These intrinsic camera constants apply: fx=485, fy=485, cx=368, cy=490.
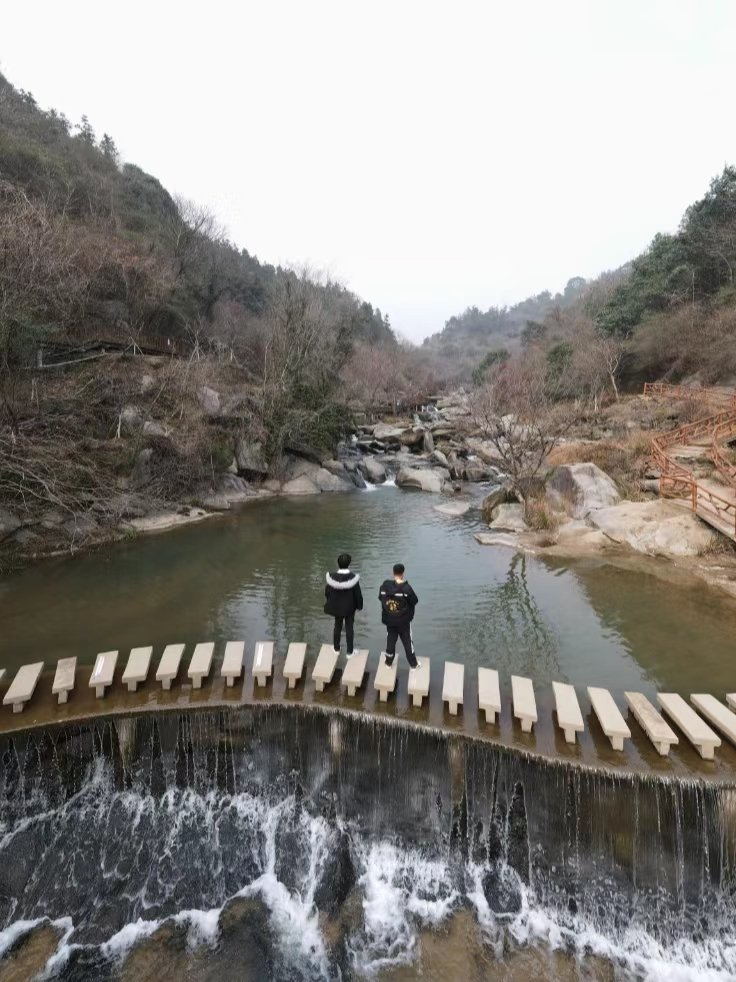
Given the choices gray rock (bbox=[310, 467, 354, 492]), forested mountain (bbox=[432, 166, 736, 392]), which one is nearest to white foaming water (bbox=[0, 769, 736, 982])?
gray rock (bbox=[310, 467, 354, 492])

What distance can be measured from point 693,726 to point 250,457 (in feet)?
65.3

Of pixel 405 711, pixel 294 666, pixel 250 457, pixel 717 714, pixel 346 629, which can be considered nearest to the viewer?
pixel 717 714

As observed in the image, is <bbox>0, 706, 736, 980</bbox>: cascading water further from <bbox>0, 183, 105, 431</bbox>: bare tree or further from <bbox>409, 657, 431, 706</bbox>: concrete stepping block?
<bbox>0, 183, 105, 431</bbox>: bare tree

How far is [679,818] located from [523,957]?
2137 millimetres

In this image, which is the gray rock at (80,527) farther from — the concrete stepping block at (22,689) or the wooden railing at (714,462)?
the wooden railing at (714,462)

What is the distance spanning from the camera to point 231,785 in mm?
6441

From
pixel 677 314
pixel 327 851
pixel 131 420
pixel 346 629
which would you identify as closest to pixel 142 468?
pixel 131 420

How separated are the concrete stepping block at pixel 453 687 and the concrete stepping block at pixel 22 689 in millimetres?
5425

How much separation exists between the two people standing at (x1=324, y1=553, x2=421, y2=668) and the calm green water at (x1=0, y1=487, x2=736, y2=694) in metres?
1.66

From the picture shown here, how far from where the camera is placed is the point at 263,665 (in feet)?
22.5

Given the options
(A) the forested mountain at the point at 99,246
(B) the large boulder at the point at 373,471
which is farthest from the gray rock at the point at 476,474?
(A) the forested mountain at the point at 99,246

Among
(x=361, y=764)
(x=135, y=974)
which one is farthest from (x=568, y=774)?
(x=135, y=974)

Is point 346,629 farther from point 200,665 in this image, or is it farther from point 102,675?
point 102,675

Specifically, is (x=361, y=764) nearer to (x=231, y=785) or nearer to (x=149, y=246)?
(x=231, y=785)
